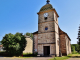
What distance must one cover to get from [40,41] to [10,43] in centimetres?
726

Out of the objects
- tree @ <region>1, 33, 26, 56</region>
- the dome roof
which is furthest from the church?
tree @ <region>1, 33, 26, 56</region>

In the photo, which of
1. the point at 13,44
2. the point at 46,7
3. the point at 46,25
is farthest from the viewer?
the point at 46,7

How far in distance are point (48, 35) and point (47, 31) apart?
111cm

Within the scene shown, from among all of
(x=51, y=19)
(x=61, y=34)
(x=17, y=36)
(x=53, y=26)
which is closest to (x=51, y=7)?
(x=51, y=19)

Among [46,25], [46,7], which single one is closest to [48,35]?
[46,25]

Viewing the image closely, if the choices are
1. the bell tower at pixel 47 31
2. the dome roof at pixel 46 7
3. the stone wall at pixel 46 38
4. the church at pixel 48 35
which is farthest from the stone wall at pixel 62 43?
the dome roof at pixel 46 7

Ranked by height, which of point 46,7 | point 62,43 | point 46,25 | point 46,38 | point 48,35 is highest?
point 46,7

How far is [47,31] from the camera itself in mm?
19562

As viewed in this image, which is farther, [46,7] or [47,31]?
[46,7]

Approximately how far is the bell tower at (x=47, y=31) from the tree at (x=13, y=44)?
4.92 metres

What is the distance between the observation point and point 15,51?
59.5 ft

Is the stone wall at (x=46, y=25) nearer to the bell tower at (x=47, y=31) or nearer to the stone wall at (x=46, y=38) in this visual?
the bell tower at (x=47, y=31)

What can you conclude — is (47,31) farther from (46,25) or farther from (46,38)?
(46,38)

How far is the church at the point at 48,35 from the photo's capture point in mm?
18478
